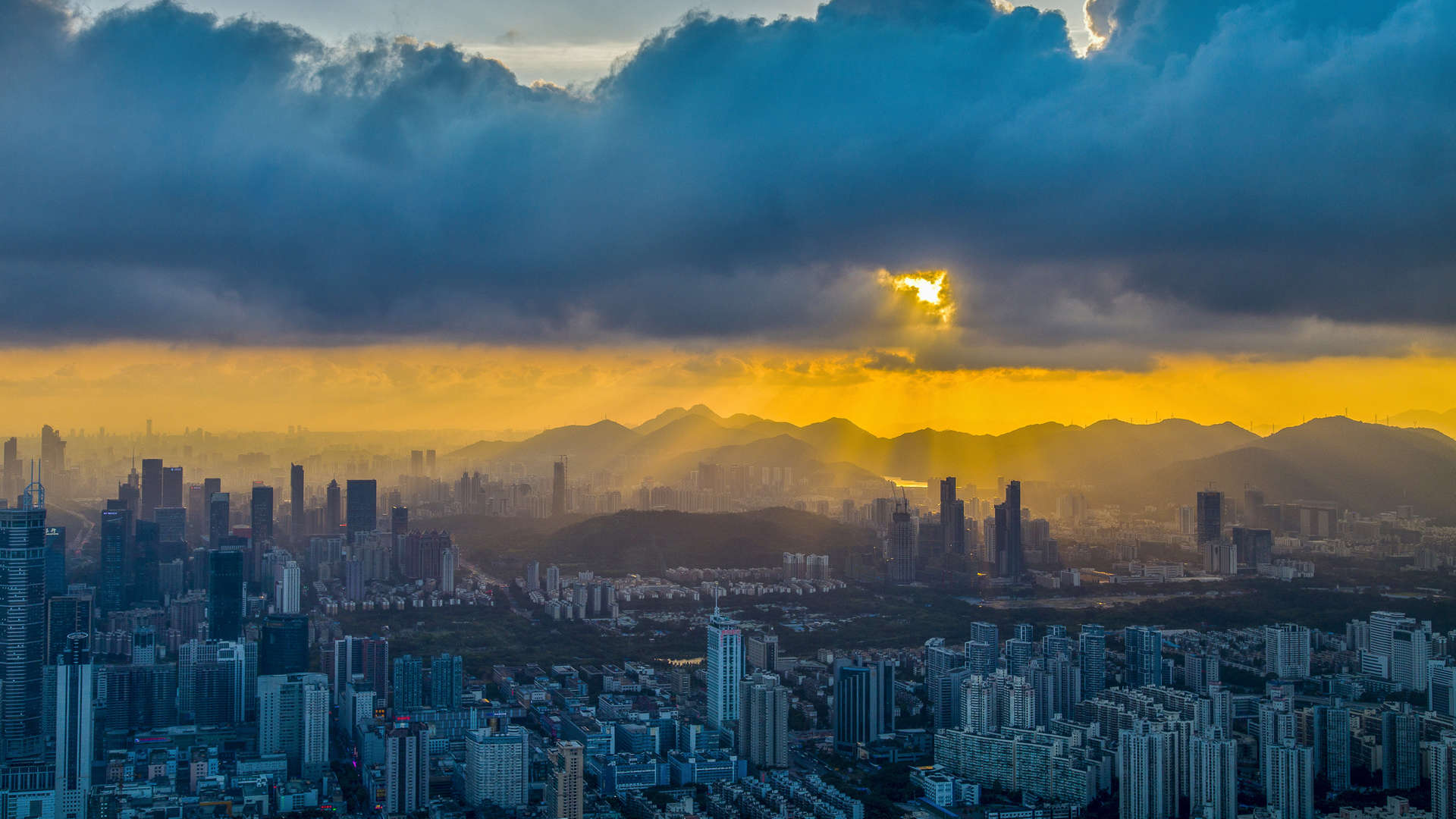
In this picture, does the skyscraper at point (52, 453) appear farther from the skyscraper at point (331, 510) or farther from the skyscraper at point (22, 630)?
the skyscraper at point (22, 630)

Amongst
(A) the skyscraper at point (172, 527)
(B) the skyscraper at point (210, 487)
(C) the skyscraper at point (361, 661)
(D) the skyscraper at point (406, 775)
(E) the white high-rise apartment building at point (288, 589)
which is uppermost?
(B) the skyscraper at point (210, 487)

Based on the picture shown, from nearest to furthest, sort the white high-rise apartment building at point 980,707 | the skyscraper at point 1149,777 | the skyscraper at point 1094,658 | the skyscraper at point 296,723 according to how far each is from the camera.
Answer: the skyscraper at point 1149,777, the skyscraper at point 296,723, the white high-rise apartment building at point 980,707, the skyscraper at point 1094,658

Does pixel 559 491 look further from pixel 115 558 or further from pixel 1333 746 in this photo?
pixel 1333 746

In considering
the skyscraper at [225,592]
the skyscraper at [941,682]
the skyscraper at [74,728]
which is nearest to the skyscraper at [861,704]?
the skyscraper at [941,682]

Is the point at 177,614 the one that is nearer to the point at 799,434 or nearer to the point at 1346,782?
the point at 1346,782

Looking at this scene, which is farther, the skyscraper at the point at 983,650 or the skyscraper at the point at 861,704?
the skyscraper at the point at 983,650

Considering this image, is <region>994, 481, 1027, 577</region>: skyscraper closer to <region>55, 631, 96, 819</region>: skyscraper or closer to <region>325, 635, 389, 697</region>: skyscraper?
<region>325, 635, 389, 697</region>: skyscraper

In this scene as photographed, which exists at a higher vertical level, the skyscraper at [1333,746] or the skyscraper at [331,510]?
the skyscraper at [331,510]
